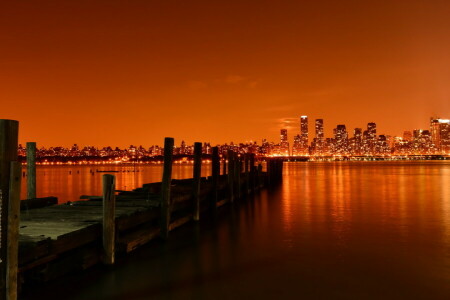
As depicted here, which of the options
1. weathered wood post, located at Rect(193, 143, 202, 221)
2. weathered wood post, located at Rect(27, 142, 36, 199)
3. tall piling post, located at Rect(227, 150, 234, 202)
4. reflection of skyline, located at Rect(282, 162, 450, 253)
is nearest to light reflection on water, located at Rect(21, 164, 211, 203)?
tall piling post, located at Rect(227, 150, 234, 202)

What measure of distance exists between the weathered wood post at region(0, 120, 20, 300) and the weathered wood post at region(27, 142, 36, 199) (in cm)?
796

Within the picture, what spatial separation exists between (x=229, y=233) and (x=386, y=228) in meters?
5.36

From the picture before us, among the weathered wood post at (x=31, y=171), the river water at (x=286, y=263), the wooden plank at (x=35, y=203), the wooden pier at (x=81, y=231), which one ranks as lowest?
the river water at (x=286, y=263)

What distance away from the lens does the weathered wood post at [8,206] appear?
5.24m

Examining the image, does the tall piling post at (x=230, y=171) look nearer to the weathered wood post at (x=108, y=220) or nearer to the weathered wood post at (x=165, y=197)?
the weathered wood post at (x=165, y=197)

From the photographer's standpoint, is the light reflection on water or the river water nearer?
the river water

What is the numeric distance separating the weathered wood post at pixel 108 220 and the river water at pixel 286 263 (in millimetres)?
324

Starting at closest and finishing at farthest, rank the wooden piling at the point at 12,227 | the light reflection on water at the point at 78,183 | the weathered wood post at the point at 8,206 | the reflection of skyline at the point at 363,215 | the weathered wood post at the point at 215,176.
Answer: the weathered wood post at the point at 8,206 < the wooden piling at the point at 12,227 < the reflection of skyline at the point at 363,215 < the weathered wood post at the point at 215,176 < the light reflection on water at the point at 78,183

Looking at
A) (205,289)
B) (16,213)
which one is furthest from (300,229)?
(16,213)

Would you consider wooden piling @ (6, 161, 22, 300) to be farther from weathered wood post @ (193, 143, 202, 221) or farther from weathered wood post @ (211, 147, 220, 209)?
weathered wood post @ (211, 147, 220, 209)

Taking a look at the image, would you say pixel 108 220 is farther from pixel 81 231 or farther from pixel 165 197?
pixel 165 197

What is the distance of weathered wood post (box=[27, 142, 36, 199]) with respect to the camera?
1288cm

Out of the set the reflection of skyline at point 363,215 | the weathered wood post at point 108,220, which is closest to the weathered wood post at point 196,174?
the reflection of skyline at point 363,215

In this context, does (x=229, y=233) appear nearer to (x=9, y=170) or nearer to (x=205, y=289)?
(x=205, y=289)
